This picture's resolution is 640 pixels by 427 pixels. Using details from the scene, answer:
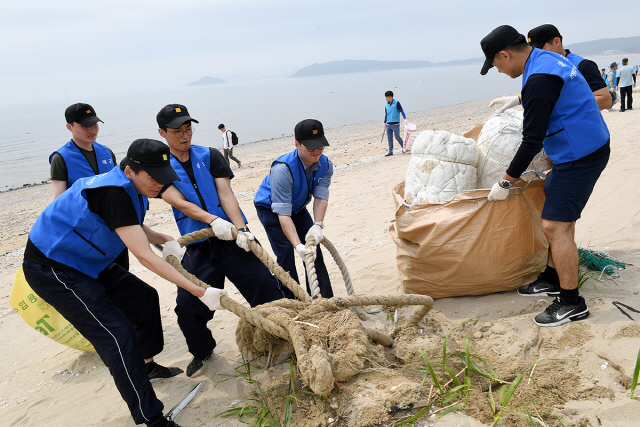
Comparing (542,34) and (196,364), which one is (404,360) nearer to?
(196,364)

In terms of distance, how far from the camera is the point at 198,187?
2895 millimetres

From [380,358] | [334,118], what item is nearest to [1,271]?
[380,358]

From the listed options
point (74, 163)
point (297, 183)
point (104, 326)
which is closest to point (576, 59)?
point (297, 183)

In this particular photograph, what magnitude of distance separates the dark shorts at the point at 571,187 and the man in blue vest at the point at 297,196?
1.48m

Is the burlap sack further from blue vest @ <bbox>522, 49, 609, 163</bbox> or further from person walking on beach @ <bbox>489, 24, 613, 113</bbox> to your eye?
person walking on beach @ <bbox>489, 24, 613, 113</bbox>

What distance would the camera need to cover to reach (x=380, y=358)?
7.51 ft

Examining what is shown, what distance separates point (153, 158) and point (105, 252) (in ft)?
2.12

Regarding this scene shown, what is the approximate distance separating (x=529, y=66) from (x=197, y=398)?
2.82 m

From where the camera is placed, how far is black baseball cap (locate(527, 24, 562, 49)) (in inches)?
127

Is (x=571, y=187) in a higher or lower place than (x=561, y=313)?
higher

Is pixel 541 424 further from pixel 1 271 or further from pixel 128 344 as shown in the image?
pixel 1 271

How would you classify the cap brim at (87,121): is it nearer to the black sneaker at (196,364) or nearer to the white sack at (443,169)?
the black sneaker at (196,364)

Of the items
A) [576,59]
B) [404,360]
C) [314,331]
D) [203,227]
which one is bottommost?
[404,360]

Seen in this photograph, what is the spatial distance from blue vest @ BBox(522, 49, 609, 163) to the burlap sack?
0.39m
